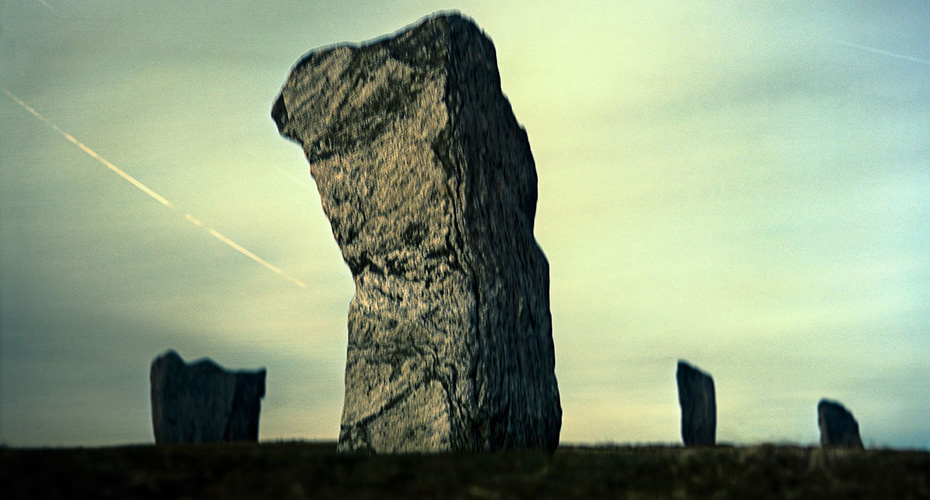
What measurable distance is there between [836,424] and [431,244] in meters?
12.4

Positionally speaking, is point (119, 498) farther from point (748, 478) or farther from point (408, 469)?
point (748, 478)

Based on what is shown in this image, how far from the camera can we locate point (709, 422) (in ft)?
50.9

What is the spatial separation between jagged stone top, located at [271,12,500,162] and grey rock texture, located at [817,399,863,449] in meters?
11.7

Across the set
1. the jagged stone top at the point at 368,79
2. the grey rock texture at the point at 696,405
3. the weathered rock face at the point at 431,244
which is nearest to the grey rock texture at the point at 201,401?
the jagged stone top at the point at 368,79

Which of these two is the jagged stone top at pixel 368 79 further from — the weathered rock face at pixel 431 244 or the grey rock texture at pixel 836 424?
the grey rock texture at pixel 836 424

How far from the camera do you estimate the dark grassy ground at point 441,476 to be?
14.7 feet

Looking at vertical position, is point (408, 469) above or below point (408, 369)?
below

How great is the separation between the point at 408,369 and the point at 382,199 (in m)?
1.52

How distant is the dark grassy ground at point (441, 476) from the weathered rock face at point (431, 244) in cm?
140

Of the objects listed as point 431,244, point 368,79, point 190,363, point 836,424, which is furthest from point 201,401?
point 836,424

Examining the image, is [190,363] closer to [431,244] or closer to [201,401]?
[201,401]

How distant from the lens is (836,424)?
648 inches

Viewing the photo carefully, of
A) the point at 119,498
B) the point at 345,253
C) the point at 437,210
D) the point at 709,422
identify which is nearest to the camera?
the point at 119,498

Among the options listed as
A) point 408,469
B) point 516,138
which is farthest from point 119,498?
point 516,138
